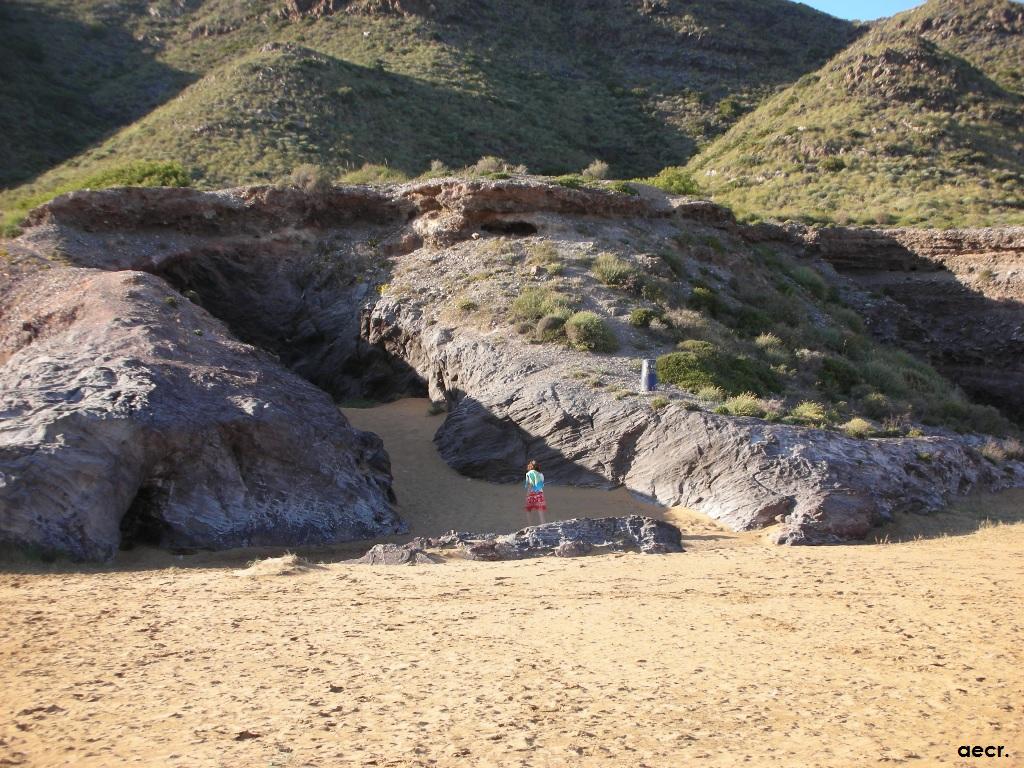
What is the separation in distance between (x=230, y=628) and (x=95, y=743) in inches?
98.3

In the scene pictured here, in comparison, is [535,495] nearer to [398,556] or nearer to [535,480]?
[535,480]

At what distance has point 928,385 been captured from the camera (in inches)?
917

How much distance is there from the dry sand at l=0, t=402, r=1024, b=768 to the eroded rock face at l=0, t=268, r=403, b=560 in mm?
1110

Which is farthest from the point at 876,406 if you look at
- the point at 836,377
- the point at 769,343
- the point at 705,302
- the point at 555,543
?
the point at 555,543

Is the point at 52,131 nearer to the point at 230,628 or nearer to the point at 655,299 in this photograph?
the point at 655,299

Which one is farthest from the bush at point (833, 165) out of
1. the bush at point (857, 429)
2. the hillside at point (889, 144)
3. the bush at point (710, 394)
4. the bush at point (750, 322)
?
the bush at point (710, 394)

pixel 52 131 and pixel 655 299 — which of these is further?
pixel 52 131

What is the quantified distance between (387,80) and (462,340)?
97.5ft

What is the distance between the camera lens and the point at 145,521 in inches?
493

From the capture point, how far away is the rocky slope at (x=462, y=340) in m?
14.2

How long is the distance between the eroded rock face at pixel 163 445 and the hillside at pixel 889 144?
24.2 metres

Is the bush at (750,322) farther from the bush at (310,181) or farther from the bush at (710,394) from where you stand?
the bush at (310,181)

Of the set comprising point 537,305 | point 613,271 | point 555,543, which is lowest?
point 555,543

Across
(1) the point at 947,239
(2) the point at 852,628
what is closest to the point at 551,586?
(2) the point at 852,628
